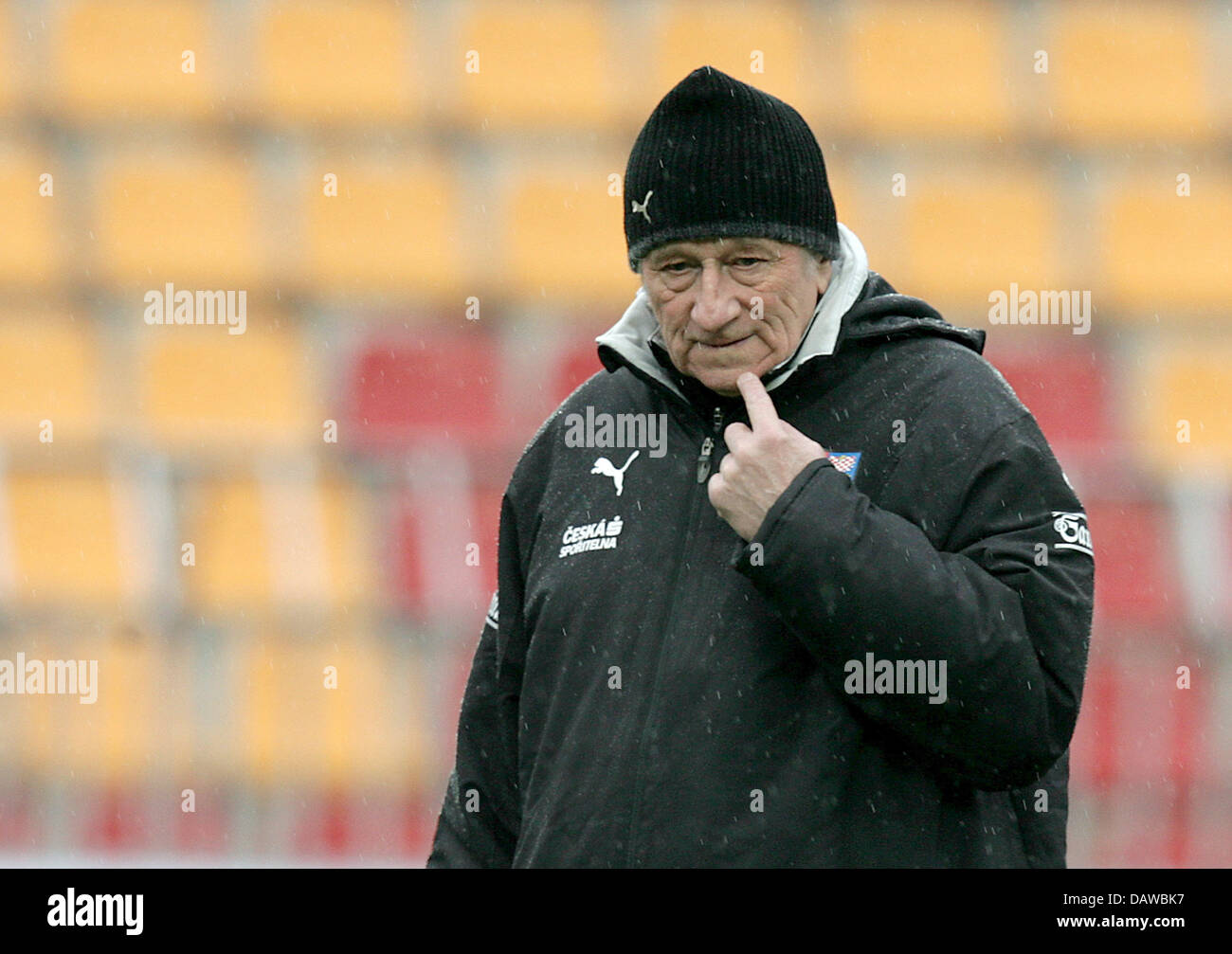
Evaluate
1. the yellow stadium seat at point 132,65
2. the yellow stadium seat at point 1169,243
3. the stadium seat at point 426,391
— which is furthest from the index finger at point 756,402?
the yellow stadium seat at point 132,65

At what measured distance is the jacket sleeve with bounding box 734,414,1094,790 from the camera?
6.39ft

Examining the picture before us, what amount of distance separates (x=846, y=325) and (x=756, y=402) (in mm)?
183

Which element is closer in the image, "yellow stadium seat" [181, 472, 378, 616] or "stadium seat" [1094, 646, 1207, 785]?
"stadium seat" [1094, 646, 1207, 785]

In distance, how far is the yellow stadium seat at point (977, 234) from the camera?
793cm

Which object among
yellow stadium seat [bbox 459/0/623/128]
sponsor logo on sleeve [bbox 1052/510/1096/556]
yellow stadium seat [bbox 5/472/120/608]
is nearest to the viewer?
sponsor logo on sleeve [bbox 1052/510/1096/556]

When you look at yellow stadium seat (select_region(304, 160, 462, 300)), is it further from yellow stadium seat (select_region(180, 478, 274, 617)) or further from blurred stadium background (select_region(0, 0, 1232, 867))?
yellow stadium seat (select_region(180, 478, 274, 617))

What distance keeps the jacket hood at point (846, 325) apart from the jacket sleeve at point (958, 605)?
22 cm

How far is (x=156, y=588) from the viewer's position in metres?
6.33

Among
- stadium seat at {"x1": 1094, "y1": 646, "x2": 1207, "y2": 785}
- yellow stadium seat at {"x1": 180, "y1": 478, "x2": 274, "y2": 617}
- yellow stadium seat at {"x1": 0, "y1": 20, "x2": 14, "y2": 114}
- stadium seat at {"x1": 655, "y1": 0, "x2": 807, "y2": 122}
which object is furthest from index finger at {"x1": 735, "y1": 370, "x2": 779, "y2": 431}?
yellow stadium seat at {"x1": 0, "y1": 20, "x2": 14, "y2": 114}

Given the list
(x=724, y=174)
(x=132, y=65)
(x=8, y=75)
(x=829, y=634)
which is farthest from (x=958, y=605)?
(x=8, y=75)

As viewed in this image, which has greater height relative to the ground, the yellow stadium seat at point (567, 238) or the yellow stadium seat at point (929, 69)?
the yellow stadium seat at point (929, 69)

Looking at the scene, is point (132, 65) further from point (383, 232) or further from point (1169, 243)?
point (1169, 243)

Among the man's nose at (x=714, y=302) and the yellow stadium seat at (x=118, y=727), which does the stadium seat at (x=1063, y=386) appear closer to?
the yellow stadium seat at (x=118, y=727)
